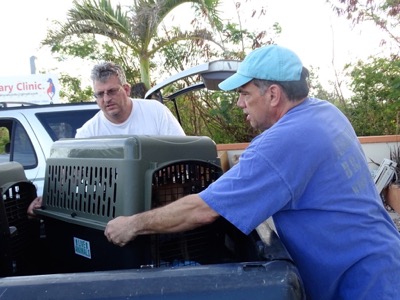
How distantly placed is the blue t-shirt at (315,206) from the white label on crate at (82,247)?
0.57 meters

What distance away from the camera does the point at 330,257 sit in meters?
1.56

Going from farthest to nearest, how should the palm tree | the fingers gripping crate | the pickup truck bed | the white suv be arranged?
the palm tree, the white suv, the fingers gripping crate, the pickup truck bed

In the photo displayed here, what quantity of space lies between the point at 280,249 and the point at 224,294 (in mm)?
416

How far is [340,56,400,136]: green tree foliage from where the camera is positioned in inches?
287

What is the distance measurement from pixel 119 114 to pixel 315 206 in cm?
172

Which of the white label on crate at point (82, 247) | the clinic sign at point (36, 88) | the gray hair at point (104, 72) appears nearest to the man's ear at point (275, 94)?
the white label on crate at point (82, 247)

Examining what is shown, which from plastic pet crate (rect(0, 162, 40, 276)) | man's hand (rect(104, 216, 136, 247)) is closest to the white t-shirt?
plastic pet crate (rect(0, 162, 40, 276))

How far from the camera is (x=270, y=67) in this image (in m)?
1.71

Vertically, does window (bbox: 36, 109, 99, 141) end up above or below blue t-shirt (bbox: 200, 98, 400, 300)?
above

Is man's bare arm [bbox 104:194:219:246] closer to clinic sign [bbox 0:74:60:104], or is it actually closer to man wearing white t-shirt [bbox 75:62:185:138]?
man wearing white t-shirt [bbox 75:62:185:138]

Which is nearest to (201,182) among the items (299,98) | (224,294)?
(299,98)

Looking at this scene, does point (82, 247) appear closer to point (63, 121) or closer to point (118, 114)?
point (118, 114)

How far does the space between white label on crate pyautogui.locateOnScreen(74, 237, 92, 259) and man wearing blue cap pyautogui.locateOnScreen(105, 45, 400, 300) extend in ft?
0.87

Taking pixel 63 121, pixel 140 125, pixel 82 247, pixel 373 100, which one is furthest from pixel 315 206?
pixel 373 100
